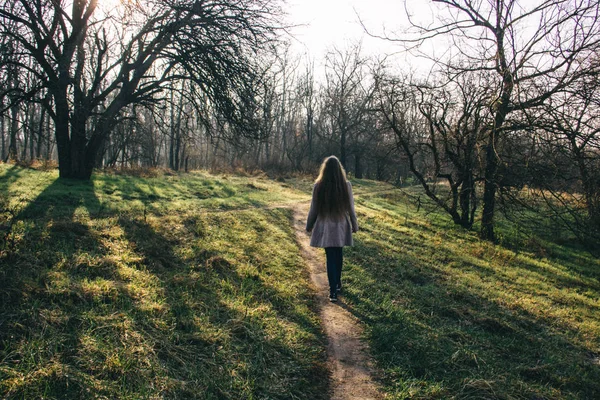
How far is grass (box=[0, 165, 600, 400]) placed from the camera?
331 centimetres

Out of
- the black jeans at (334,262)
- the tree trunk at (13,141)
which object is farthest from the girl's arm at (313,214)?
the tree trunk at (13,141)

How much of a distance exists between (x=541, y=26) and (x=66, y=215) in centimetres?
1139

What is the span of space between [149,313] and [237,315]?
1.02 meters

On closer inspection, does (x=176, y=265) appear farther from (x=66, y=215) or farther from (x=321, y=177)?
(x=66, y=215)

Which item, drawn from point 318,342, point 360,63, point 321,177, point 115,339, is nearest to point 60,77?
point 321,177

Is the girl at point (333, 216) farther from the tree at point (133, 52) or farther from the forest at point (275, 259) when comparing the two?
the tree at point (133, 52)

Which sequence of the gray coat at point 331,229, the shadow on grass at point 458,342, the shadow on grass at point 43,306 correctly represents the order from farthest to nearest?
the gray coat at point 331,229 → the shadow on grass at point 458,342 → the shadow on grass at point 43,306

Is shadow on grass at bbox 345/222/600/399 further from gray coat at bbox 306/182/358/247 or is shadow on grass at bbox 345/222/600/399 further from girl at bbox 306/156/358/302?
gray coat at bbox 306/182/358/247

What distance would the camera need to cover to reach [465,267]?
29.3 feet

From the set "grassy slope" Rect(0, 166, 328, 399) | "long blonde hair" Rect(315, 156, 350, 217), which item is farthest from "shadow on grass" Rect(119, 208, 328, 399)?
"long blonde hair" Rect(315, 156, 350, 217)

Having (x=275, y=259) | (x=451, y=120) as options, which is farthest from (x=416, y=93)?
(x=275, y=259)

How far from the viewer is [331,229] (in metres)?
5.60

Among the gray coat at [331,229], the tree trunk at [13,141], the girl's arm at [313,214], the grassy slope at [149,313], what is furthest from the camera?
the tree trunk at [13,141]

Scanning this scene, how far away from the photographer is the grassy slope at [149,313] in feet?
10.3
